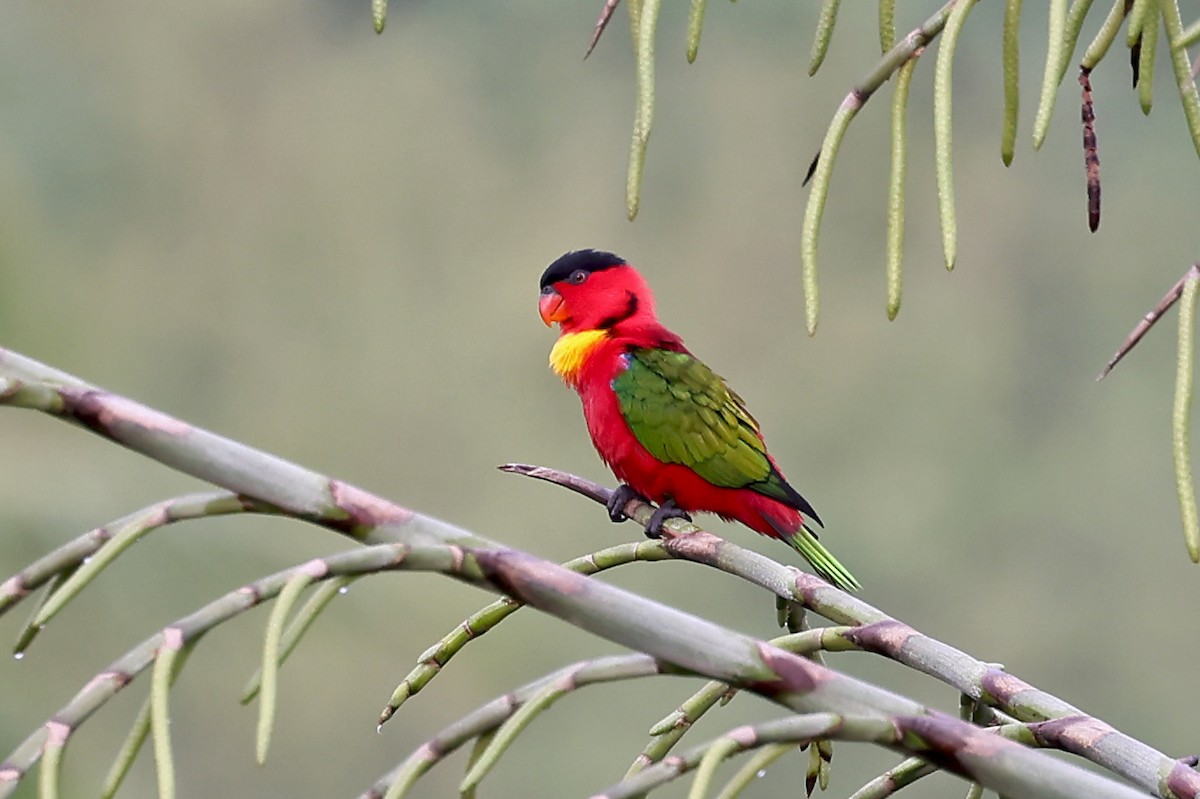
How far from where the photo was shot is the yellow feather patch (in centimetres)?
114

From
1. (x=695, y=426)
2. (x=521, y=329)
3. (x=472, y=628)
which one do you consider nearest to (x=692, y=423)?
(x=695, y=426)

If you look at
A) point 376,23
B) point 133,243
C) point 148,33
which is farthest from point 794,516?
point 148,33

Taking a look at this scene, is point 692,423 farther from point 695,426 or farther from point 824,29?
point 824,29

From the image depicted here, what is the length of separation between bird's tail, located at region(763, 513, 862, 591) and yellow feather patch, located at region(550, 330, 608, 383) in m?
0.20

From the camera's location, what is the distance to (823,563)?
3.28ft

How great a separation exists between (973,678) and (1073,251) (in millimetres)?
3636

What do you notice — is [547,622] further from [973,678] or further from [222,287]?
[973,678]

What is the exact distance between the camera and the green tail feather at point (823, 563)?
3.25 ft

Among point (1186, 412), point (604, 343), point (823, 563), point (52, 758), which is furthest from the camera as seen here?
point (604, 343)

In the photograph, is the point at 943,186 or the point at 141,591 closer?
the point at 943,186

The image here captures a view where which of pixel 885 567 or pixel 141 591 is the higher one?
pixel 885 567

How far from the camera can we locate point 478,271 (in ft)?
12.2

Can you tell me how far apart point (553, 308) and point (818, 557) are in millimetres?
336

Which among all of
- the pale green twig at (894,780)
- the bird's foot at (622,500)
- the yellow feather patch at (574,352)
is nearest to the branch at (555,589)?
the pale green twig at (894,780)
